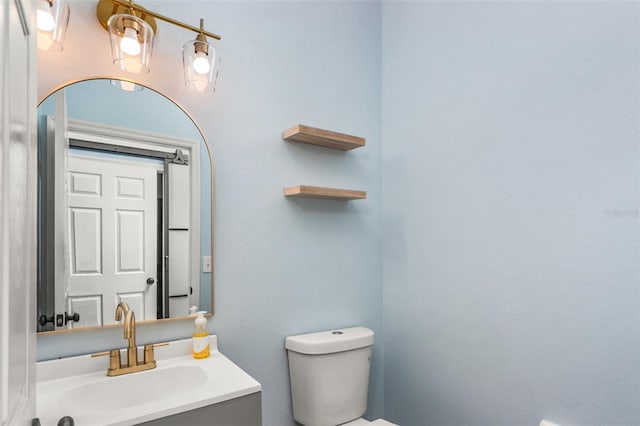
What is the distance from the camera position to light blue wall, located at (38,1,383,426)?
5.09ft

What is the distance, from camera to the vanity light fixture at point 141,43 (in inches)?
48.4

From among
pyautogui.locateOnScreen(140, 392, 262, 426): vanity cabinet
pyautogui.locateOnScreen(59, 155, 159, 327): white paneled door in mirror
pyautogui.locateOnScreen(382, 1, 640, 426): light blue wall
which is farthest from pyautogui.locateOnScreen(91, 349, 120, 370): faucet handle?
pyautogui.locateOnScreen(382, 1, 640, 426): light blue wall

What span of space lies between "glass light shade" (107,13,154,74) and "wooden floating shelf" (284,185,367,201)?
2.38 ft

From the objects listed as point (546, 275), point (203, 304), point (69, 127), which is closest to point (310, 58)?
point (69, 127)

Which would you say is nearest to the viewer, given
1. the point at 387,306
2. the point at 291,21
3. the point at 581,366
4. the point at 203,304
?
the point at 581,366

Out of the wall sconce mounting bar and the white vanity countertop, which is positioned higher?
the wall sconce mounting bar

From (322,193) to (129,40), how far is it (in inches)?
35.3

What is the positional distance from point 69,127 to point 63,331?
0.65 meters

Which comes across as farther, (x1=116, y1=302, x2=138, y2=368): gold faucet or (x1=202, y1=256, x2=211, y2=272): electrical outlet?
(x1=202, y1=256, x2=211, y2=272): electrical outlet

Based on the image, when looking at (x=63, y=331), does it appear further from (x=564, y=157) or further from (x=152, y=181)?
(x=564, y=157)

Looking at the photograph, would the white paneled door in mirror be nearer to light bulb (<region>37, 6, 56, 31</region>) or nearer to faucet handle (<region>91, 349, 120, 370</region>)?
faucet handle (<region>91, 349, 120, 370</region>)

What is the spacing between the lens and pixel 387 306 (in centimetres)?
200

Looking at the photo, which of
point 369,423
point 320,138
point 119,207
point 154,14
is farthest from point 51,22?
point 369,423

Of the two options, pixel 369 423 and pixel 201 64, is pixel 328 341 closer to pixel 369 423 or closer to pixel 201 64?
pixel 369 423
